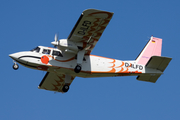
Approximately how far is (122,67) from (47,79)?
7164 millimetres

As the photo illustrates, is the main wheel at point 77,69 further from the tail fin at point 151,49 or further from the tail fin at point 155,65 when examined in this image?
the tail fin at point 151,49

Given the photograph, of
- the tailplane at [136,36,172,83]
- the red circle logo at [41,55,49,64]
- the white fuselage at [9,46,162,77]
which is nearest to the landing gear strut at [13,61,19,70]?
the white fuselage at [9,46,162,77]

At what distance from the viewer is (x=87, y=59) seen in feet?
85.3

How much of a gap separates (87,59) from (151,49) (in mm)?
6348

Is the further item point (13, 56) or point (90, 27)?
point (13, 56)

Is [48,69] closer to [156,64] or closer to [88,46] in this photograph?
[88,46]

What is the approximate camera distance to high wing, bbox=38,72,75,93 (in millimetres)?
28828

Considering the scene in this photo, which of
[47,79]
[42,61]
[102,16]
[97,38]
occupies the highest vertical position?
[102,16]

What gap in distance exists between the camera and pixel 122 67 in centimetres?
2677

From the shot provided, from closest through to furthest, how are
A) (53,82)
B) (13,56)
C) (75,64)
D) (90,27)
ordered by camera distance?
(90,27) < (13,56) < (75,64) < (53,82)

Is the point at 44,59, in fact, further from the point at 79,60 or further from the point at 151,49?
the point at 151,49

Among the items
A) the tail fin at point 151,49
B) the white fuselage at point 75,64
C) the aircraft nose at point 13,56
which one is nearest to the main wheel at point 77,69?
the white fuselage at point 75,64

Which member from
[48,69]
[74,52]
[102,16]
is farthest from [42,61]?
[102,16]

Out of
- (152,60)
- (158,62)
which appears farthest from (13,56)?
(158,62)
